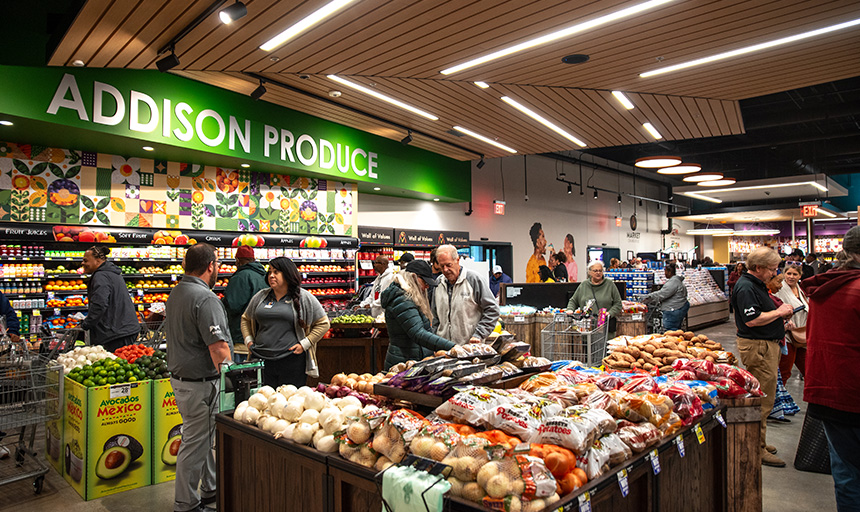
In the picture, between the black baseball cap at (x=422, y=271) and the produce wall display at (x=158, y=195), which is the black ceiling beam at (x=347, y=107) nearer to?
the produce wall display at (x=158, y=195)

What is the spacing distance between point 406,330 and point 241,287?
6.50 ft

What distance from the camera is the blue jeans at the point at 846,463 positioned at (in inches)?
98.3

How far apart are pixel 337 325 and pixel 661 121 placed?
6.43 meters

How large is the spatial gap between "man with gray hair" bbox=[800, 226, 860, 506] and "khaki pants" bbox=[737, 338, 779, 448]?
1.52m

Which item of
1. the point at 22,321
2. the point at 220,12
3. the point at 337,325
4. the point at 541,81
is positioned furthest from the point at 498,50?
the point at 22,321

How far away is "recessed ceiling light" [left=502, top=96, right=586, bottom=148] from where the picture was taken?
7664 millimetres

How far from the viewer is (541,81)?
673 cm

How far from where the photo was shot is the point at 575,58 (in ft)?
19.3

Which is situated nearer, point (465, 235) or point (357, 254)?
point (357, 254)

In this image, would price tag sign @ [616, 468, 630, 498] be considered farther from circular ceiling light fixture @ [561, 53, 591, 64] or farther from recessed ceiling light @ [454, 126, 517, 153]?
recessed ceiling light @ [454, 126, 517, 153]

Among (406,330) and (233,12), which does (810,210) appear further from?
(233,12)

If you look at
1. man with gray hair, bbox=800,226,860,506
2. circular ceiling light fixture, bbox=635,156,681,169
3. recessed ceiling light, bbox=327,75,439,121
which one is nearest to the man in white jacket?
recessed ceiling light, bbox=327,75,439,121

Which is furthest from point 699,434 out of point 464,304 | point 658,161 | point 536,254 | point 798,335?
point 536,254

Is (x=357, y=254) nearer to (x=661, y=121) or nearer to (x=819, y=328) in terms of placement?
(x=661, y=121)
